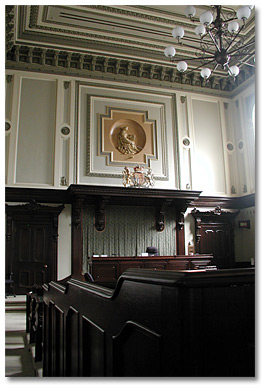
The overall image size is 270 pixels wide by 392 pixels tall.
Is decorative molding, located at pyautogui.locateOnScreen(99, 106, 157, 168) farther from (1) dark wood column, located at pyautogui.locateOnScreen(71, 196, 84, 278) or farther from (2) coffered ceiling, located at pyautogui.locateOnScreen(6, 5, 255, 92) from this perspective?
(1) dark wood column, located at pyautogui.locateOnScreen(71, 196, 84, 278)

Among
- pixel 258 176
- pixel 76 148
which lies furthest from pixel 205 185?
pixel 258 176

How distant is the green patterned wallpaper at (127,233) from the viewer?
9.78 m

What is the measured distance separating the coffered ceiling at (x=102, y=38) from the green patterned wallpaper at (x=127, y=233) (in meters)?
4.23

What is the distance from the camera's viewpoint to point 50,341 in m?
3.18

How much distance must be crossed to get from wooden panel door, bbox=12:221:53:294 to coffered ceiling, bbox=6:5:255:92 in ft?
15.1

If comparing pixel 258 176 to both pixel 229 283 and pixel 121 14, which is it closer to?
pixel 229 283

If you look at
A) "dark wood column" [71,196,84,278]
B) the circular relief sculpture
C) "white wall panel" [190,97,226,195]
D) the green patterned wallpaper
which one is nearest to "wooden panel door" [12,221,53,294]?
"dark wood column" [71,196,84,278]

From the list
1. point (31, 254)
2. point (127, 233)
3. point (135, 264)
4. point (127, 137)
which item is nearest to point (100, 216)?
point (127, 233)

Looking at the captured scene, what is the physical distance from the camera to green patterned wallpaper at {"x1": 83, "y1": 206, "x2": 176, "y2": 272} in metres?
9.78

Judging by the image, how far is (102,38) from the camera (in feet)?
33.1

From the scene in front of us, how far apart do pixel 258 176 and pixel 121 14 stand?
945cm

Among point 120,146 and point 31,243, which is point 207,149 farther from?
point 31,243

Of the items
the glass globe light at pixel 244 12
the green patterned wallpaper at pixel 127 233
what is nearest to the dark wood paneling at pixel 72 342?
the glass globe light at pixel 244 12

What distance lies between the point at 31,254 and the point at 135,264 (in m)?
3.20
